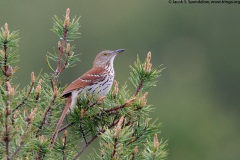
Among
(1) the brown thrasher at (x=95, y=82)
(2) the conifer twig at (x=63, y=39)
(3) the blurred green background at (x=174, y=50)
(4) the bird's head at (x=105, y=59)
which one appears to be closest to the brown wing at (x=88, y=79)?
(1) the brown thrasher at (x=95, y=82)

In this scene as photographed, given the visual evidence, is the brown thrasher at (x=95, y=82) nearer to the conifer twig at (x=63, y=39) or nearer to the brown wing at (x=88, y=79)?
the brown wing at (x=88, y=79)

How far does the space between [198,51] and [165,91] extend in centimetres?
926

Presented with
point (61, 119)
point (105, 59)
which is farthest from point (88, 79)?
point (61, 119)

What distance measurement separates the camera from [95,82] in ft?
19.4

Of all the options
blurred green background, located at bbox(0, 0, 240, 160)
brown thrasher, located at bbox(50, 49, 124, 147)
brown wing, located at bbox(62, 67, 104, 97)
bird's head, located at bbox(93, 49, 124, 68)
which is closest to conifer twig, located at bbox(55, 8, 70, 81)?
brown thrasher, located at bbox(50, 49, 124, 147)

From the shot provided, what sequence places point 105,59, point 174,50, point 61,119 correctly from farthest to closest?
point 174,50
point 105,59
point 61,119

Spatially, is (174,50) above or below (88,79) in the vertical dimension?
below

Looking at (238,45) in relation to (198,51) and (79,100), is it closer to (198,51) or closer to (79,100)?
(198,51)

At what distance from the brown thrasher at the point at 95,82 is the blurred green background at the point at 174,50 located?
590 inches

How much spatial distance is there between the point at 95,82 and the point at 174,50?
3003 centimetres

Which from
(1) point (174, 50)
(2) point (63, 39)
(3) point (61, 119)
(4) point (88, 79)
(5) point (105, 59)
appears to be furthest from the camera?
(1) point (174, 50)

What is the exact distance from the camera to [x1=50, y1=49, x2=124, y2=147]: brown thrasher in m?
5.03

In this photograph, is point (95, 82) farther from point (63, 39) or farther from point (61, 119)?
point (61, 119)

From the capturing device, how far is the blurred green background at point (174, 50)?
27.8 meters
